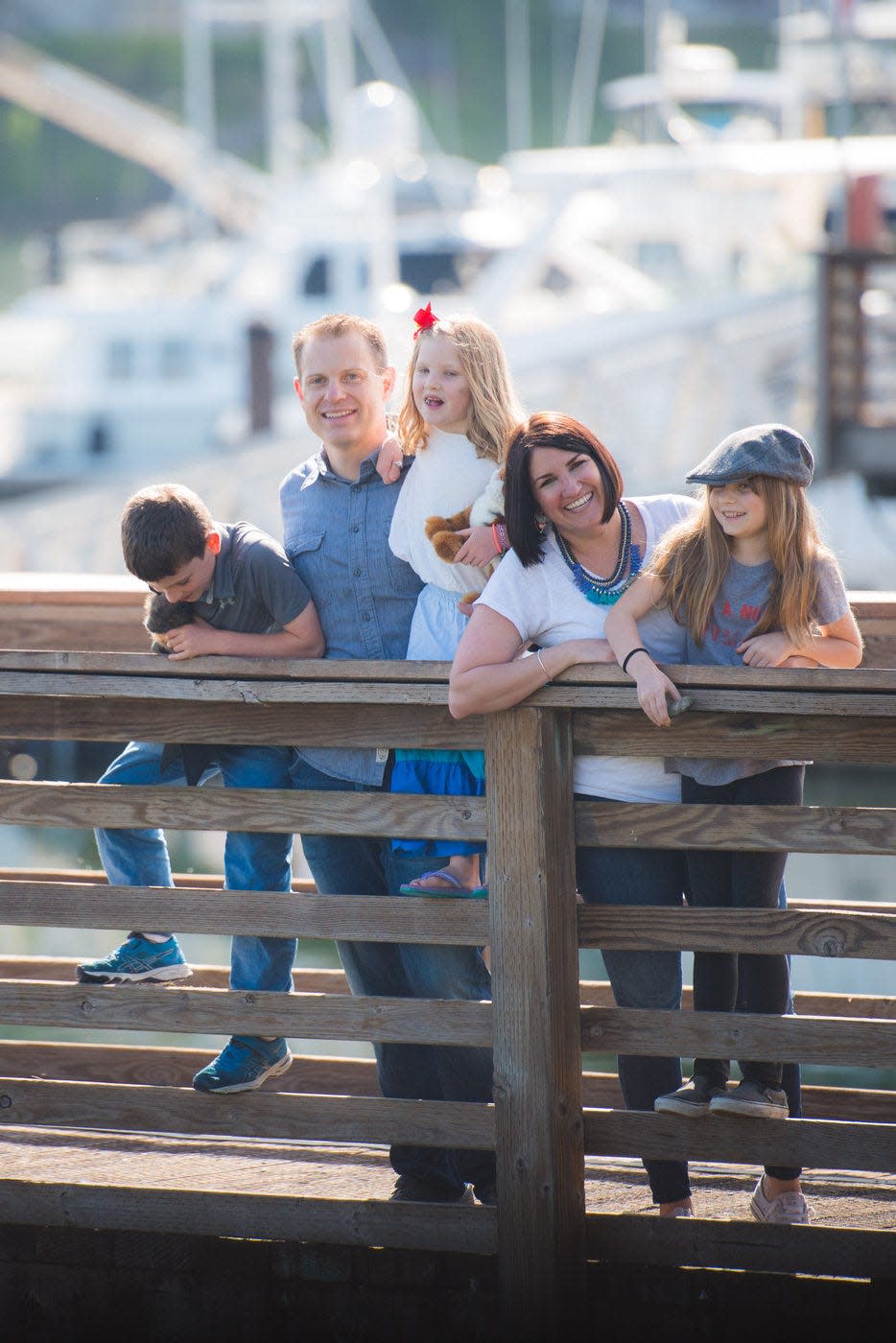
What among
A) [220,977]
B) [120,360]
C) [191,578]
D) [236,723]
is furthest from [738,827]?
[120,360]

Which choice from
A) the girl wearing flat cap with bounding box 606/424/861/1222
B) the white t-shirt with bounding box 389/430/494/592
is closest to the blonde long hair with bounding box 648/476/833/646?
the girl wearing flat cap with bounding box 606/424/861/1222

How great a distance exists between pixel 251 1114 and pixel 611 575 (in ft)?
4.15

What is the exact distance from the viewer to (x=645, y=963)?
3242mm

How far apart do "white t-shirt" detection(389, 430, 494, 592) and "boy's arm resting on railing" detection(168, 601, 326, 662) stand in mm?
227

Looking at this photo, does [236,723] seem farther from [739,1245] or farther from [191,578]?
[739,1245]

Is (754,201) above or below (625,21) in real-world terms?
below

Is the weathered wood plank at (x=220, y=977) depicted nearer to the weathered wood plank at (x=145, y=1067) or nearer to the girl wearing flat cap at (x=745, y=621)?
the weathered wood plank at (x=145, y=1067)

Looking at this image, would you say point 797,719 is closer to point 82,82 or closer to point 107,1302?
point 107,1302

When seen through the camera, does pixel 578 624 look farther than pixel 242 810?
No

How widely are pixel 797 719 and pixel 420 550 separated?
0.80 metres

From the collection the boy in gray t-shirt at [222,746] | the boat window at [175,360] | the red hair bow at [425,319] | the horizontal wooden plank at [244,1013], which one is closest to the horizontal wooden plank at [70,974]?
the boy in gray t-shirt at [222,746]

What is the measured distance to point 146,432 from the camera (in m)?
25.0

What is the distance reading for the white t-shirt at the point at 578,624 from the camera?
3119 mm

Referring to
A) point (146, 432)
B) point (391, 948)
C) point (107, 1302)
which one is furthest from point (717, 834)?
point (146, 432)
